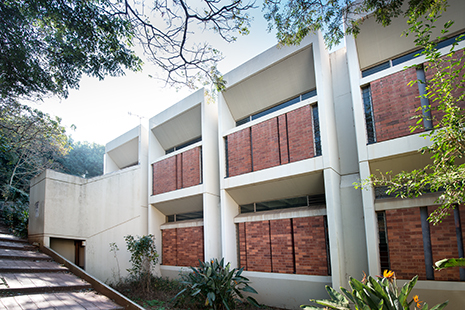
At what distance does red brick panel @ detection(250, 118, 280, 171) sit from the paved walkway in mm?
4958

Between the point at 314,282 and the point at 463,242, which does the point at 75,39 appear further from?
the point at 463,242

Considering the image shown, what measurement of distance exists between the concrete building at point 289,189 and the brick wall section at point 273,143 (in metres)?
0.03

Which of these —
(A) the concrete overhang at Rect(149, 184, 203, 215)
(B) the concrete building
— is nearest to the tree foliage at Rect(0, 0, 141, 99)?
(B) the concrete building

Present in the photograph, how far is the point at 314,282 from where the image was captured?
23.7 ft

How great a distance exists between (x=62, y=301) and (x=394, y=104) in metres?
7.76

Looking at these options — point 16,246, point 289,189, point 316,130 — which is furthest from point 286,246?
point 16,246

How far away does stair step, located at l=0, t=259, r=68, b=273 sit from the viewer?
19.8ft

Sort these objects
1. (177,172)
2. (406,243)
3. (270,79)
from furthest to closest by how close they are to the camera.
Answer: (177,172) → (270,79) → (406,243)

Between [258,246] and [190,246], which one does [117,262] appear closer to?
[190,246]

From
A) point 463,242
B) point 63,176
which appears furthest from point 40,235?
point 463,242

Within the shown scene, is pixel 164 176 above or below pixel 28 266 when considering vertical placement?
above

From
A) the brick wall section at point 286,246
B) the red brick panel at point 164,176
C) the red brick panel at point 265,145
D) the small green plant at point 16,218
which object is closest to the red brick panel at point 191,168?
the red brick panel at point 164,176

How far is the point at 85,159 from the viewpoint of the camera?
85.3ft

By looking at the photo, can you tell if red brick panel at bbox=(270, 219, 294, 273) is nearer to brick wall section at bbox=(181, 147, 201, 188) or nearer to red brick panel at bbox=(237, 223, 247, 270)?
red brick panel at bbox=(237, 223, 247, 270)
